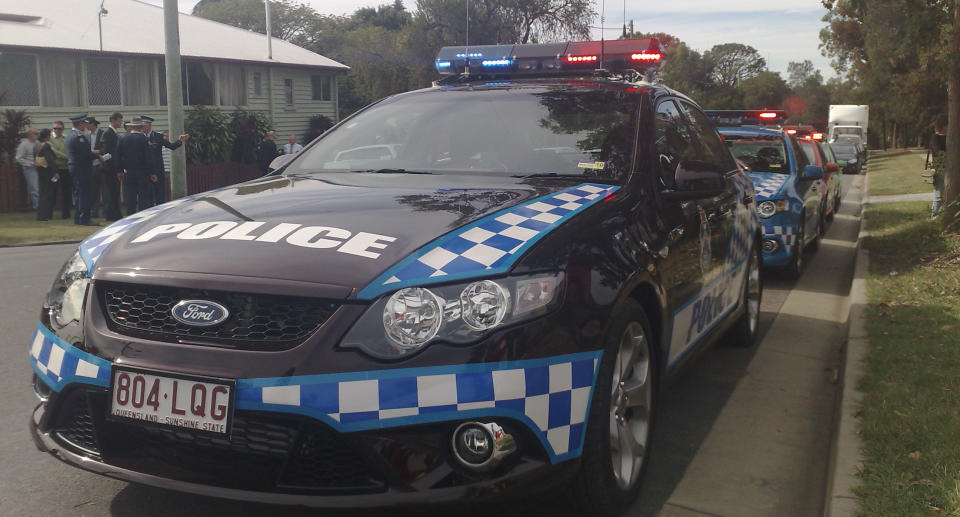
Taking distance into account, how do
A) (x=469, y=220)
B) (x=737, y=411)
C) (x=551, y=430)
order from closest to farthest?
(x=551, y=430)
(x=469, y=220)
(x=737, y=411)

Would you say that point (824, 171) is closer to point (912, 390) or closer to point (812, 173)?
point (812, 173)

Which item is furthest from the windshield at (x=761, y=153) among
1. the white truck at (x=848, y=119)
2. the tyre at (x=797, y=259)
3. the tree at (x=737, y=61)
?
the tree at (x=737, y=61)

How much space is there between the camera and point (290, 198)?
3.73 meters

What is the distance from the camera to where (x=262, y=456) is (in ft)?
9.02

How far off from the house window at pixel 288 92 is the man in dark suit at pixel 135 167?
16.6 meters

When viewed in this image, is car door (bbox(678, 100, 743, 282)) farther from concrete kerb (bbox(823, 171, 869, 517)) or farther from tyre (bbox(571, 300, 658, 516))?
tyre (bbox(571, 300, 658, 516))

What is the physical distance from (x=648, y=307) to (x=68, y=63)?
24.2 meters

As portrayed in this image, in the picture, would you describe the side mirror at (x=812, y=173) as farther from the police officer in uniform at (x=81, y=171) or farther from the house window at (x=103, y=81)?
the house window at (x=103, y=81)

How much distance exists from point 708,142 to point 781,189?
421cm

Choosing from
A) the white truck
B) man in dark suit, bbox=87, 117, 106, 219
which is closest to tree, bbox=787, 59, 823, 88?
the white truck

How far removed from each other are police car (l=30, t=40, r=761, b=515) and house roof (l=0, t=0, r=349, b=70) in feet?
70.8

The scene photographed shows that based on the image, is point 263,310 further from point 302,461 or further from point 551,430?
point 551,430

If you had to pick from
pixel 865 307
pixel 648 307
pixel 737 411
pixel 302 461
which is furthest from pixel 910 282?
pixel 302 461

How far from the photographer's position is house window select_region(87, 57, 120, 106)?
25.2 m
